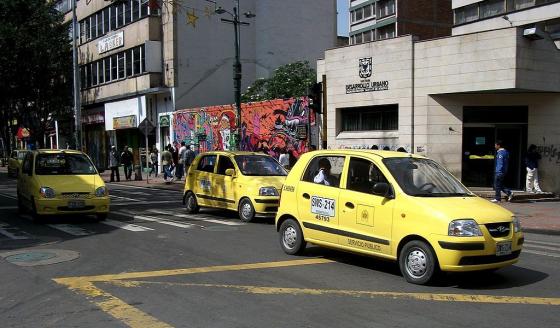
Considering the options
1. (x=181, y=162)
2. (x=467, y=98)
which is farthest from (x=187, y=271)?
(x=181, y=162)

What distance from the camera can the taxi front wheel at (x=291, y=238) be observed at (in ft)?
29.2

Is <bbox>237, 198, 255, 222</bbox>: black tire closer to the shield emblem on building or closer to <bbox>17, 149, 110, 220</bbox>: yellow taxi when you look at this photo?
<bbox>17, 149, 110, 220</bbox>: yellow taxi

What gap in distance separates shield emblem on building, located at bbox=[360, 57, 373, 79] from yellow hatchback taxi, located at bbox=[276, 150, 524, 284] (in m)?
13.2

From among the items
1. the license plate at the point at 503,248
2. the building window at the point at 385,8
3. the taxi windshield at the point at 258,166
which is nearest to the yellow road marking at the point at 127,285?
the license plate at the point at 503,248

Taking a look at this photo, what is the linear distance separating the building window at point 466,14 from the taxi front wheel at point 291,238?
1734 inches

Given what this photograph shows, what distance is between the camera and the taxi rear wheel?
13.1 metres

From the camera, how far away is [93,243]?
10070 mm

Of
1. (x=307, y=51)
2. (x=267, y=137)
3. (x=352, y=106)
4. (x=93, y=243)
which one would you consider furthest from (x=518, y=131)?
(x=307, y=51)

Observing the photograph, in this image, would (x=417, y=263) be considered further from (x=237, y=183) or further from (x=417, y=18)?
(x=417, y=18)

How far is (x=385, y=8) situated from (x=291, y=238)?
5988 centimetres

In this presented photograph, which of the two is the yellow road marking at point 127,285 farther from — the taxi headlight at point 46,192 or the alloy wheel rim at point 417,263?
the taxi headlight at point 46,192

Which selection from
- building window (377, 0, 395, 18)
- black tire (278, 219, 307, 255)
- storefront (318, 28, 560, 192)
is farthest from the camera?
building window (377, 0, 395, 18)

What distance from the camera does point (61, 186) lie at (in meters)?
12.6

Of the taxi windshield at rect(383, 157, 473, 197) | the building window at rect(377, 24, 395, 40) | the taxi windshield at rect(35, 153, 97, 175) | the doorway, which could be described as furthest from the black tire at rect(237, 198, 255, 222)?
the building window at rect(377, 24, 395, 40)
